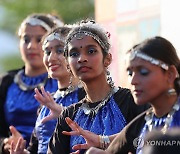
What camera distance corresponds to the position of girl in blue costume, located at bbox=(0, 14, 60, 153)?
5941mm

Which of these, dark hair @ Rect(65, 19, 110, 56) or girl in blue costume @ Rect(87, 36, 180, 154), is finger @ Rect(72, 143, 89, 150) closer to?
girl in blue costume @ Rect(87, 36, 180, 154)

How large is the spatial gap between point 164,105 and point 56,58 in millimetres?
1519

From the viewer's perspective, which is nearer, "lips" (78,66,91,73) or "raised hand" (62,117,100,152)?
"raised hand" (62,117,100,152)

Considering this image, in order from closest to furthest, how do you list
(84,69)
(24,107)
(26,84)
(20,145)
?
(84,69) < (20,145) < (24,107) < (26,84)

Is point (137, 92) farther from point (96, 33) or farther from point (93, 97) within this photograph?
point (96, 33)

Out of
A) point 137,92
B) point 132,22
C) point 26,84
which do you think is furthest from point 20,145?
point 132,22

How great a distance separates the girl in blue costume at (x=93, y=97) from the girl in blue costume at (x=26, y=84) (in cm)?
125

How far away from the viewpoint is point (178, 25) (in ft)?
19.5

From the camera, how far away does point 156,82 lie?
3861 millimetres

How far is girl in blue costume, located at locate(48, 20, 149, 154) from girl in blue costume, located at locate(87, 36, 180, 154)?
1.92 ft

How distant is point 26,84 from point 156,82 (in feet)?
7.82

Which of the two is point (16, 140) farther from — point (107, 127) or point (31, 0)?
point (31, 0)

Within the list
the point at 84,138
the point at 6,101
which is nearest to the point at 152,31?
the point at 6,101

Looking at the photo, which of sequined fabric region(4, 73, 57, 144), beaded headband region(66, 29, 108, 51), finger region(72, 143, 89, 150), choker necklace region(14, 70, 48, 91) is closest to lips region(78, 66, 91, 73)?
beaded headband region(66, 29, 108, 51)
